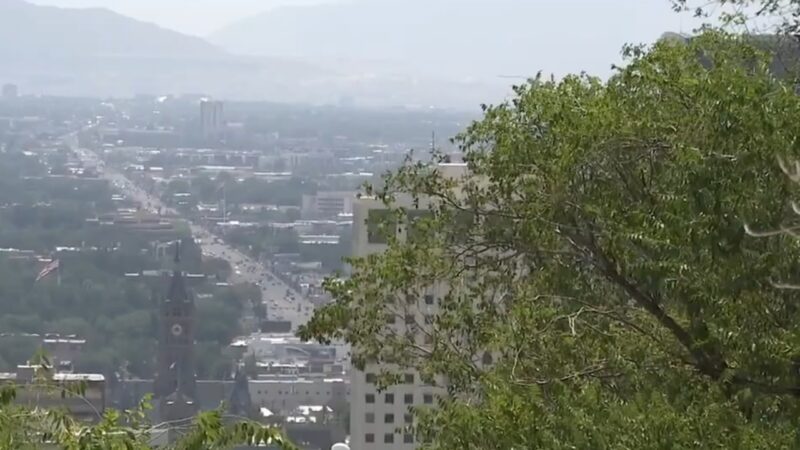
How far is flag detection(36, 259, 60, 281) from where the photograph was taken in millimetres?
34781

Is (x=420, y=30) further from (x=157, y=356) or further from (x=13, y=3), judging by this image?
(x=13, y=3)

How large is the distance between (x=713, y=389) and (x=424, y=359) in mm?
2526

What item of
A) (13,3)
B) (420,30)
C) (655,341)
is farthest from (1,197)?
(655,341)

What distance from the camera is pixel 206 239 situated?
41875 mm

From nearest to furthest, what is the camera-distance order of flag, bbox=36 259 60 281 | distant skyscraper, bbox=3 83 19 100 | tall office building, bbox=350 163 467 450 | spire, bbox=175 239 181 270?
tall office building, bbox=350 163 467 450, flag, bbox=36 259 60 281, spire, bbox=175 239 181 270, distant skyscraper, bbox=3 83 19 100

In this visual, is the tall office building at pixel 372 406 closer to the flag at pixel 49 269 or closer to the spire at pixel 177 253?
the flag at pixel 49 269

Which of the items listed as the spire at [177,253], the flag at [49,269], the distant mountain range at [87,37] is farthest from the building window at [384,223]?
the distant mountain range at [87,37]

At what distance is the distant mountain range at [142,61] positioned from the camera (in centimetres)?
7156

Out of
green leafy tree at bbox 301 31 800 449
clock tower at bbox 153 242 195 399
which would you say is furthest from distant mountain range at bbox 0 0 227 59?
green leafy tree at bbox 301 31 800 449

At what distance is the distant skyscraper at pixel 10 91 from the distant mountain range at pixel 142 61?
83 cm

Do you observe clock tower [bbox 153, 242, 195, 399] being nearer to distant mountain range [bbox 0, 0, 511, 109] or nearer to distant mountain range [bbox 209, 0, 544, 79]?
distant mountain range [bbox 209, 0, 544, 79]

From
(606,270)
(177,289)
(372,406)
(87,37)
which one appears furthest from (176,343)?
(87,37)

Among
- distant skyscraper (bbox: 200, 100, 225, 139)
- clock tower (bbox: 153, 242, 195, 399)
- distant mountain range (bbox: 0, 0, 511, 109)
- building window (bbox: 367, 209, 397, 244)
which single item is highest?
building window (bbox: 367, 209, 397, 244)

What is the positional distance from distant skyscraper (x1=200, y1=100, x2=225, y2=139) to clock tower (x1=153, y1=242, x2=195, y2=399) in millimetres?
29187
